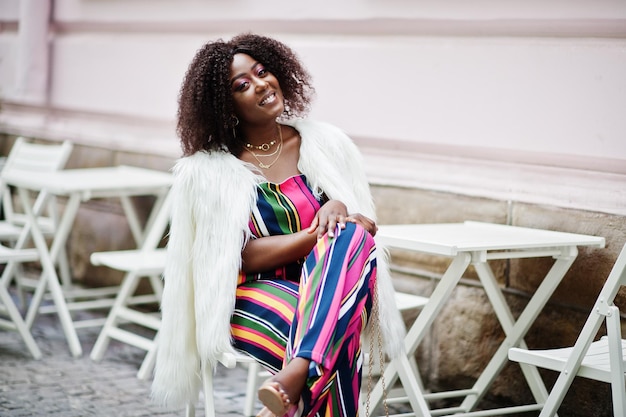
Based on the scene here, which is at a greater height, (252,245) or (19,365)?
(252,245)

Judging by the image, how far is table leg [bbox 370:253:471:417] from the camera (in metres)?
4.20

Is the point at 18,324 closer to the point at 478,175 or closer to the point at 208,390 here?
the point at 208,390

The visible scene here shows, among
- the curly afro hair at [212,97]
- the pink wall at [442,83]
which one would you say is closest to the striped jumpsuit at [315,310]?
the curly afro hair at [212,97]

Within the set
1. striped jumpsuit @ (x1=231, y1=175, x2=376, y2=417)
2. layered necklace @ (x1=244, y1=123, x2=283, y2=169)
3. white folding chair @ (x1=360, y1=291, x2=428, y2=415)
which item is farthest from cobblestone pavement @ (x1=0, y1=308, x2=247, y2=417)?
layered necklace @ (x1=244, y1=123, x2=283, y2=169)

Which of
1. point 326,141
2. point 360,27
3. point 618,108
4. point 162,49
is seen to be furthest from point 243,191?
point 162,49

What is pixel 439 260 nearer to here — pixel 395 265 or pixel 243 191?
pixel 395 265

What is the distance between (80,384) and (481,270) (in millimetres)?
2320

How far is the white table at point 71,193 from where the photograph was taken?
621cm

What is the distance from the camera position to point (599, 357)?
3.93 metres

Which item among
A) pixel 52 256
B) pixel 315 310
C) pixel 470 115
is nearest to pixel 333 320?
pixel 315 310

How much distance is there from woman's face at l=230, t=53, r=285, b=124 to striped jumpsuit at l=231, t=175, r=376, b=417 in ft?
1.29

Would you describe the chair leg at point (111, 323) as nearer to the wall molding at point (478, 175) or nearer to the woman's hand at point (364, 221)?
the wall molding at point (478, 175)

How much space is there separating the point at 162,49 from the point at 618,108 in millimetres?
3771

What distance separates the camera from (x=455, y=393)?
4758 mm
